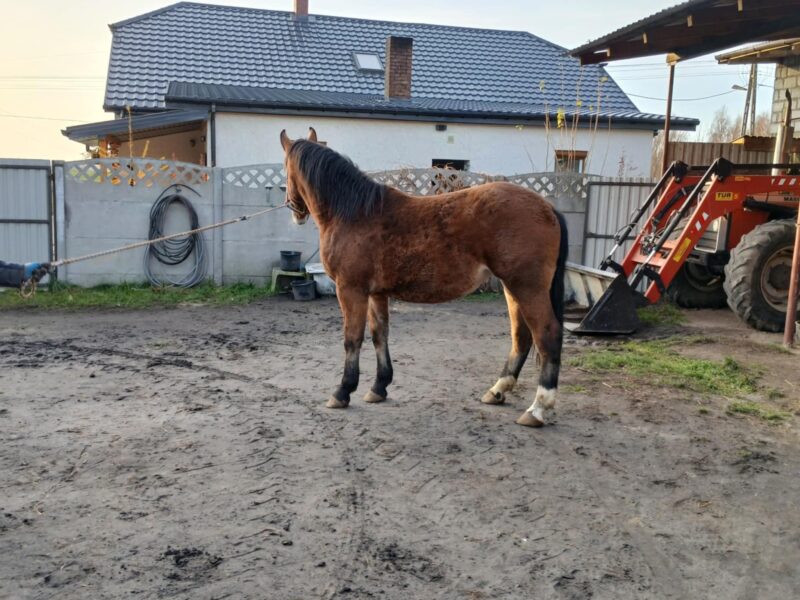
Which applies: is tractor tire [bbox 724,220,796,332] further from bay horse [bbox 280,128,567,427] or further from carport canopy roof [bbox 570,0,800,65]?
bay horse [bbox 280,128,567,427]

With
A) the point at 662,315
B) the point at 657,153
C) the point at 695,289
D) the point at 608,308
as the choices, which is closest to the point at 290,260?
the point at 608,308

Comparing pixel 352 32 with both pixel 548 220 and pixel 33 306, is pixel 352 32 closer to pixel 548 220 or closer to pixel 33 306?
pixel 33 306

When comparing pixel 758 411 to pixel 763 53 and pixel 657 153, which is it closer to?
pixel 763 53

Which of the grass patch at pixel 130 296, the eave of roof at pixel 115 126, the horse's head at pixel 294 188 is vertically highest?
the eave of roof at pixel 115 126

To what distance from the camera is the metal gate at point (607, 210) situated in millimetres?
10430

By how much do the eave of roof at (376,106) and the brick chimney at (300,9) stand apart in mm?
4657

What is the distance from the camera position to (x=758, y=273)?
24.2 ft

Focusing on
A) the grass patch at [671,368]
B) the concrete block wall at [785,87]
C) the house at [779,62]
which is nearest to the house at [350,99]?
the house at [779,62]

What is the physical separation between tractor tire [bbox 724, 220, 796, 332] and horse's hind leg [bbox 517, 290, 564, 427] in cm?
370

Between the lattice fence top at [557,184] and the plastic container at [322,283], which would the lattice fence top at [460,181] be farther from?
the plastic container at [322,283]

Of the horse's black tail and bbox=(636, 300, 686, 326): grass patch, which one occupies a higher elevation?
the horse's black tail

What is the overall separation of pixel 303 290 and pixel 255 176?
195 centimetres

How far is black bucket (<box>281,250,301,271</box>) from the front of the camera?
33.1 ft

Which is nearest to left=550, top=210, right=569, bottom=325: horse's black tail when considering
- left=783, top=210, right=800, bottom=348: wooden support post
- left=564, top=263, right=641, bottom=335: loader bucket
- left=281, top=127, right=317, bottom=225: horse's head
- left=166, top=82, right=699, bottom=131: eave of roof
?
left=281, top=127, right=317, bottom=225: horse's head
